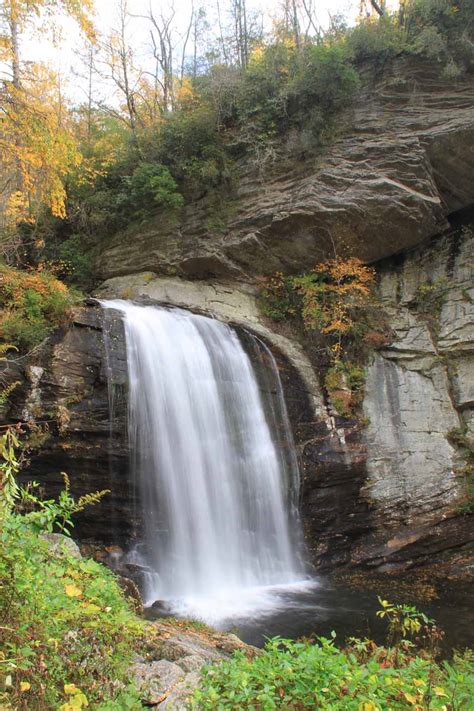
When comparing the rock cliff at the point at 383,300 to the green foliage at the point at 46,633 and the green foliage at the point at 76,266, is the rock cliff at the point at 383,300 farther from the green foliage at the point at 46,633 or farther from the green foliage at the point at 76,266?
the green foliage at the point at 46,633

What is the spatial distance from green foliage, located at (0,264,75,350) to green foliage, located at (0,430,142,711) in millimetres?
5321

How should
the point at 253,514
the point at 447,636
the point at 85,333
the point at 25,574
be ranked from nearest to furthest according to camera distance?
the point at 25,574, the point at 447,636, the point at 85,333, the point at 253,514

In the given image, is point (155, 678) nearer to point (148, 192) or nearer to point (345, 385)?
point (345, 385)

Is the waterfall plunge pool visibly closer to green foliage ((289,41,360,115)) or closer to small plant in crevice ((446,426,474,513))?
small plant in crevice ((446,426,474,513))

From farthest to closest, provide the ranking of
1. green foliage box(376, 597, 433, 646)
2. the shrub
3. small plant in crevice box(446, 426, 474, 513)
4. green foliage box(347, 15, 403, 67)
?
1. green foliage box(347, 15, 403, 67)
2. the shrub
3. small plant in crevice box(446, 426, 474, 513)
4. green foliage box(376, 597, 433, 646)

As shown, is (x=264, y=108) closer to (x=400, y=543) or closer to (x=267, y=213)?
(x=267, y=213)

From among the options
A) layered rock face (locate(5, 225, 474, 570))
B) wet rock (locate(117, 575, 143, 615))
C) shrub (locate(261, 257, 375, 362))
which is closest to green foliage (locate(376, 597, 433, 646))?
wet rock (locate(117, 575, 143, 615))

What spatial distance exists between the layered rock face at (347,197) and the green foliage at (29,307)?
4319mm

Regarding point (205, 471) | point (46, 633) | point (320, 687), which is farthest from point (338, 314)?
point (46, 633)

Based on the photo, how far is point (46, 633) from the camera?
2.46 metres

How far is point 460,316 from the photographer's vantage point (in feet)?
38.3

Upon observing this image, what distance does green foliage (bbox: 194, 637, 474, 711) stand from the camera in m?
2.39

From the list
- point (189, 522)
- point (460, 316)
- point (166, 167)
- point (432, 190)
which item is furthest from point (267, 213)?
point (189, 522)

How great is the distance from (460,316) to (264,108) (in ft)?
24.7
